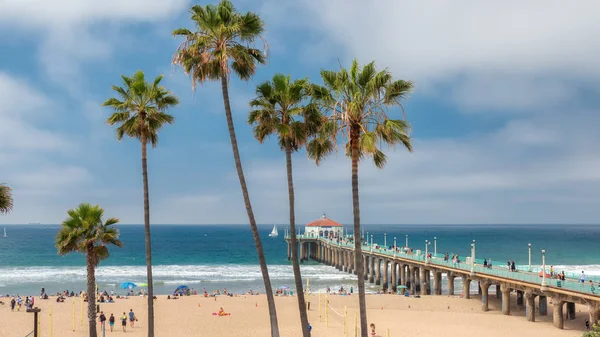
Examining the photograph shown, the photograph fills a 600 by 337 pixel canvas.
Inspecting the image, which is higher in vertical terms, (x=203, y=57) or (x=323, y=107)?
(x=203, y=57)

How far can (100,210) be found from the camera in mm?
19750

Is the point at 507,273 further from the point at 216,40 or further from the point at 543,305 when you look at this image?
the point at 216,40

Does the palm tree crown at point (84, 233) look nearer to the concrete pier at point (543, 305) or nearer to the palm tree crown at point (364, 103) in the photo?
the palm tree crown at point (364, 103)

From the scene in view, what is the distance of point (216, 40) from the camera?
15047 millimetres

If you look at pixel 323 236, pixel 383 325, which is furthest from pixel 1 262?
pixel 383 325

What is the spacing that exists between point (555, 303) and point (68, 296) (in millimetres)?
36206

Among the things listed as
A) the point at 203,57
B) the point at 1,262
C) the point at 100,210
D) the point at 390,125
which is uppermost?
the point at 203,57

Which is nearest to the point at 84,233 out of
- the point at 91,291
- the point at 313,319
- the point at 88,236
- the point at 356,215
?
the point at 88,236

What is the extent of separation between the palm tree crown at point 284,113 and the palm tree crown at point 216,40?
949mm

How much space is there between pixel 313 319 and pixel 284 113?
1888cm

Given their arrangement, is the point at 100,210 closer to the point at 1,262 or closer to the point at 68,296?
the point at 68,296

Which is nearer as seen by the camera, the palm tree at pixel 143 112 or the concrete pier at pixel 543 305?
the palm tree at pixel 143 112

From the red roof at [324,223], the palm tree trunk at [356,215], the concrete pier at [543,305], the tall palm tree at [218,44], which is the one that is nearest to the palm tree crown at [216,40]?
the tall palm tree at [218,44]

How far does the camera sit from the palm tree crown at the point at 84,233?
19.2 m
